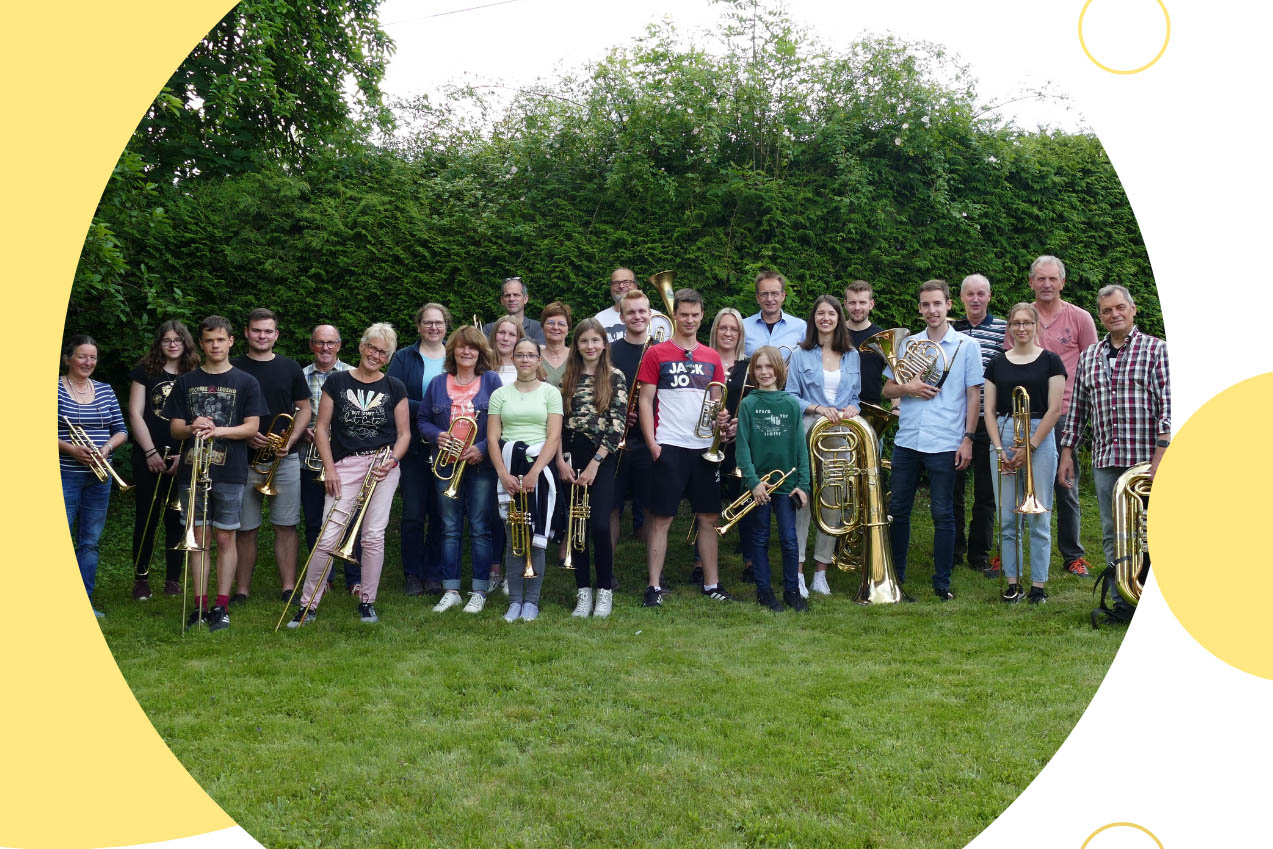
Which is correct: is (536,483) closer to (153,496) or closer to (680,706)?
(680,706)

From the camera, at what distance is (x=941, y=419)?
240 inches

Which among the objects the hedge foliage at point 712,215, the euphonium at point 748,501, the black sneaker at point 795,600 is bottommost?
the black sneaker at point 795,600

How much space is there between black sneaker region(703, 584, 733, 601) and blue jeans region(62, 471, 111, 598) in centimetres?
368

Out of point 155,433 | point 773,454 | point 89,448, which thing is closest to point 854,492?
point 773,454

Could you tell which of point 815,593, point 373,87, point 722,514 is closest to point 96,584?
point 722,514

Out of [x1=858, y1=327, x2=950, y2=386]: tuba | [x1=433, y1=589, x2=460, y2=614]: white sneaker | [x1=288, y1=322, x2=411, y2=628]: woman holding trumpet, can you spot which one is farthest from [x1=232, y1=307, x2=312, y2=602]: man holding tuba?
[x1=858, y1=327, x2=950, y2=386]: tuba

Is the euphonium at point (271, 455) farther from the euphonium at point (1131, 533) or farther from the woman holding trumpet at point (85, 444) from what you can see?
the euphonium at point (1131, 533)

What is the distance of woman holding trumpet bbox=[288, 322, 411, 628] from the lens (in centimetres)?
563

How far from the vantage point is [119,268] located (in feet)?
20.6

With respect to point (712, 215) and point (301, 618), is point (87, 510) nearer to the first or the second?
point (301, 618)

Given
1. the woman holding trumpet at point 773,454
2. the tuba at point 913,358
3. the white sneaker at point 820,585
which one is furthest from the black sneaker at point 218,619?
the tuba at point 913,358

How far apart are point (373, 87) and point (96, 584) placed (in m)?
6.86

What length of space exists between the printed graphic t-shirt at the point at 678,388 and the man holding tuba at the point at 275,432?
2162 millimetres

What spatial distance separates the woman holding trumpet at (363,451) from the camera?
5633mm
